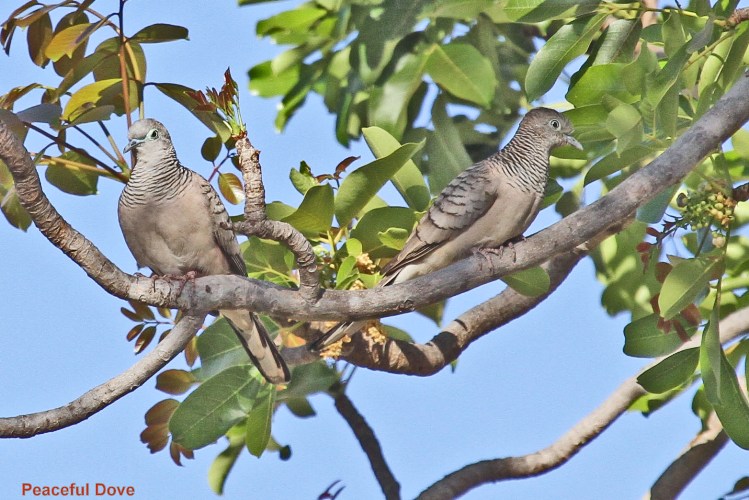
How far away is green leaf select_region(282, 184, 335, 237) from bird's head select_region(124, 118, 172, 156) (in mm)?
636

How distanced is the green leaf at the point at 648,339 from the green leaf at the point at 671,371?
0.27 meters

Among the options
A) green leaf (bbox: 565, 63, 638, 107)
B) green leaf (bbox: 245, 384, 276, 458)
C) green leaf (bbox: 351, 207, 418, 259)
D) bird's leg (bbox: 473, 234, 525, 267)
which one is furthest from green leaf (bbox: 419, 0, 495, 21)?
green leaf (bbox: 245, 384, 276, 458)

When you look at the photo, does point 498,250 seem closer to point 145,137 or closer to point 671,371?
point 671,371

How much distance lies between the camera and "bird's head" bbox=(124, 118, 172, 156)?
11.7ft

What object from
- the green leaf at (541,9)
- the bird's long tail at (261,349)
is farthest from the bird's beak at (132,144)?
the green leaf at (541,9)

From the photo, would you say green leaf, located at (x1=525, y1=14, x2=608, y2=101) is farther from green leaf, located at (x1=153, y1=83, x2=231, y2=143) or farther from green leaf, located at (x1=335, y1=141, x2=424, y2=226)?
green leaf, located at (x1=153, y1=83, x2=231, y2=143)

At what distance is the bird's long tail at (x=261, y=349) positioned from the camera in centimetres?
379

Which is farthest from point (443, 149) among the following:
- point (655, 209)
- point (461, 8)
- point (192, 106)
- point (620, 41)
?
point (192, 106)

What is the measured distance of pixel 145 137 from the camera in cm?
358

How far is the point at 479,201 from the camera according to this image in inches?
156

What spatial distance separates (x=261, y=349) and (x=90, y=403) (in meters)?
1.00

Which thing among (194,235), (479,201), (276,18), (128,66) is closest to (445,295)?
(479,201)

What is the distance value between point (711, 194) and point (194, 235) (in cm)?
208

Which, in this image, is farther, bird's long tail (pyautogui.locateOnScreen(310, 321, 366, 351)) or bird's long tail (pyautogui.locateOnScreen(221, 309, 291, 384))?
bird's long tail (pyautogui.locateOnScreen(221, 309, 291, 384))
